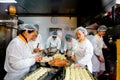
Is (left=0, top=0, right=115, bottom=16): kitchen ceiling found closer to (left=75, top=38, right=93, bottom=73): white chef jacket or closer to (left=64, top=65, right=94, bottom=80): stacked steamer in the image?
(left=75, top=38, right=93, bottom=73): white chef jacket

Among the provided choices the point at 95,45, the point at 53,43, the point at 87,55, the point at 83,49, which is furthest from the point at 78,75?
the point at 53,43

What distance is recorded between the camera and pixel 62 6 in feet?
28.3

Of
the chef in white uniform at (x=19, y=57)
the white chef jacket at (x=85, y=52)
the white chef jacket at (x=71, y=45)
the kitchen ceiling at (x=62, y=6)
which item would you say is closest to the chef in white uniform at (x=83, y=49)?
the white chef jacket at (x=85, y=52)

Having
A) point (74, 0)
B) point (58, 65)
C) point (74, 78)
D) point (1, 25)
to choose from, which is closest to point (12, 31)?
point (1, 25)

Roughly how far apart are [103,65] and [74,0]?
7.53 ft

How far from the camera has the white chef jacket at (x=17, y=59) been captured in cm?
282

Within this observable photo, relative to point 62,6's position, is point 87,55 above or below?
below

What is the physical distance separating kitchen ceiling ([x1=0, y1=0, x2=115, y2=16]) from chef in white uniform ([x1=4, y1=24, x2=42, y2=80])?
370 centimetres

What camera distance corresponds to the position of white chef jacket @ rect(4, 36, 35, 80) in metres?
2.82

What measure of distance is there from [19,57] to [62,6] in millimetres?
5993

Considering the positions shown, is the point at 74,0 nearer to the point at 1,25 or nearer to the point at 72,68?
the point at 1,25

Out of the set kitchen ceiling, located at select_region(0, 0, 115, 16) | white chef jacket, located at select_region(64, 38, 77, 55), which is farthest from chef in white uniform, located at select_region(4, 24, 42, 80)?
kitchen ceiling, located at select_region(0, 0, 115, 16)

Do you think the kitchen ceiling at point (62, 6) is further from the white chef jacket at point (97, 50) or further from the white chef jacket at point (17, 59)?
the white chef jacket at point (17, 59)

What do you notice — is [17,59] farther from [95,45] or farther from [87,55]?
[95,45]
